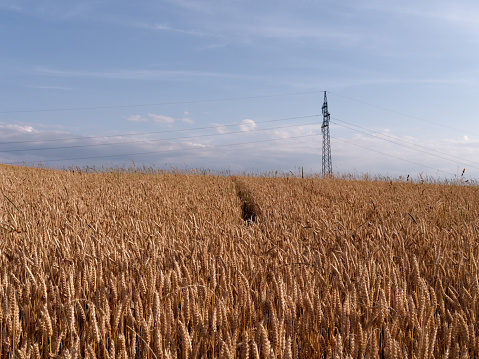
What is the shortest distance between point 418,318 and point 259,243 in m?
1.55

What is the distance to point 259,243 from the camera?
3098mm

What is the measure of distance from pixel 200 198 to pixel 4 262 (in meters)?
4.30

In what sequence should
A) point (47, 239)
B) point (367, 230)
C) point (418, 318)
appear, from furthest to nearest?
1. point (367, 230)
2. point (47, 239)
3. point (418, 318)

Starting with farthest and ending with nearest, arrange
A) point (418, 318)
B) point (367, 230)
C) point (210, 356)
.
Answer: point (367, 230), point (418, 318), point (210, 356)

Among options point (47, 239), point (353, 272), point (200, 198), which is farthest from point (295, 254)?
point (200, 198)

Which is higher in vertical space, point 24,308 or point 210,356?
point 24,308

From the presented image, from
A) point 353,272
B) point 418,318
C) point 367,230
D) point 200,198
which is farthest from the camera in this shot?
point 200,198

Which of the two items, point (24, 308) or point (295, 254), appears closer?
point (24, 308)

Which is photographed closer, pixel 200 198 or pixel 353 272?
pixel 353 272

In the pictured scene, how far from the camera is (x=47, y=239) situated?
2.94 meters

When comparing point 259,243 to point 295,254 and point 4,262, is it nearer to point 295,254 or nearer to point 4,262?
point 295,254

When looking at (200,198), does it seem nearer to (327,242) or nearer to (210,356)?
(327,242)

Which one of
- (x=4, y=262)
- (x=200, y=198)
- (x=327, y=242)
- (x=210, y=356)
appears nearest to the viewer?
(x=210, y=356)

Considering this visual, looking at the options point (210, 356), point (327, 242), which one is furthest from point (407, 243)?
point (210, 356)
